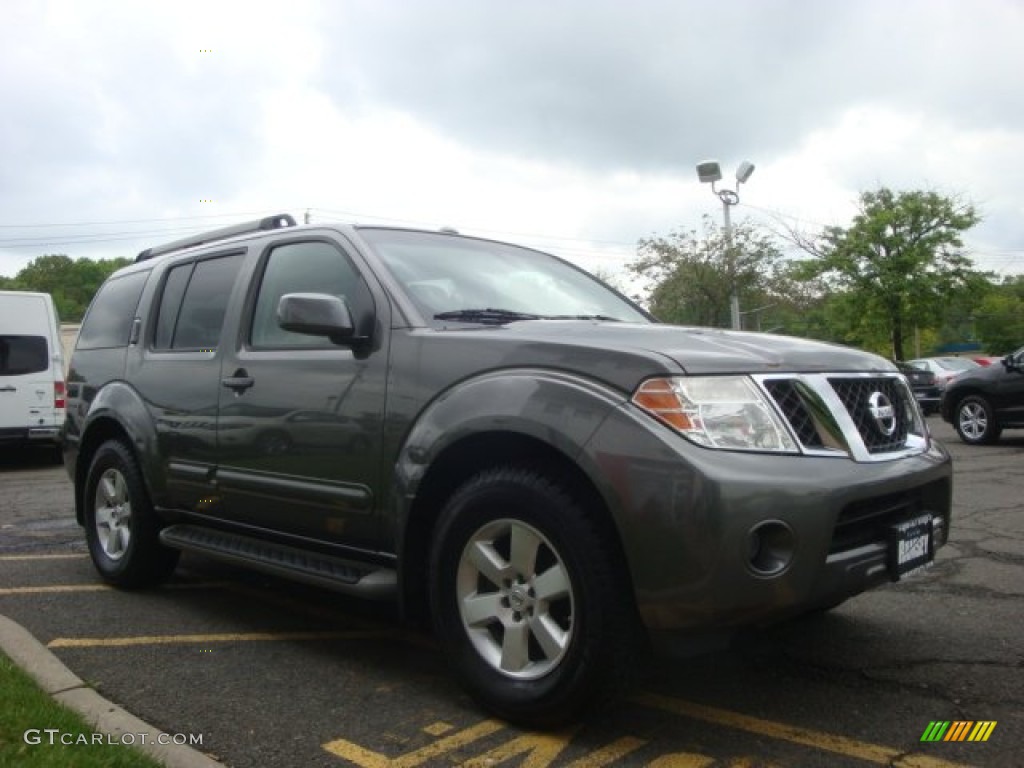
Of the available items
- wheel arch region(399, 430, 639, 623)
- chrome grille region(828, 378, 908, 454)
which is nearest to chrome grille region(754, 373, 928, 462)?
chrome grille region(828, 378, 908, 454)

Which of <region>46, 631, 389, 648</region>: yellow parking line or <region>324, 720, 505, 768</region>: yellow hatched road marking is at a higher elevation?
<region>46, 631, 389, 648</region>: yellow parking line

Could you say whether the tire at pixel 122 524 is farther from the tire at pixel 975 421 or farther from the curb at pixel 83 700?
the tire at pixel 975 421

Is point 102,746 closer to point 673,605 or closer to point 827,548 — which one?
point 673,605

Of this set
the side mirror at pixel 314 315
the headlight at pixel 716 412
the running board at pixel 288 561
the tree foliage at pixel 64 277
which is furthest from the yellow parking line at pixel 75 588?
the tree foliage at pixel 64 277

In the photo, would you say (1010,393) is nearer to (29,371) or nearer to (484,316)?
(484,316)

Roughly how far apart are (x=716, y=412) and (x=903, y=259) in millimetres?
29829

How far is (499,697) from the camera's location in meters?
3.02

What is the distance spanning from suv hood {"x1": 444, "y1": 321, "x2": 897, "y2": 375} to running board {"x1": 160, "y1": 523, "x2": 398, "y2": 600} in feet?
3.38

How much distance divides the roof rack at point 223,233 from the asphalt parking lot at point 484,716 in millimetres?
1981

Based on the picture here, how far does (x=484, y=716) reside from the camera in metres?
3.16

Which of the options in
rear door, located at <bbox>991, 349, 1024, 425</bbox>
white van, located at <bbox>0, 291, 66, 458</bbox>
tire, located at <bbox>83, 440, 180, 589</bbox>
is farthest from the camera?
white van, located at <bbox>0, 291, 66, 458</bbox>

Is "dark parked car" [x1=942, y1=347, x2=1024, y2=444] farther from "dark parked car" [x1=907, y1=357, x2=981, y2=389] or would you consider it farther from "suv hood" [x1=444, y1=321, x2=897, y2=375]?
"suv hood" [x1=444, y1=321, x2=897, y2=375]

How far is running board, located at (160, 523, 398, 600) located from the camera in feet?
11.2

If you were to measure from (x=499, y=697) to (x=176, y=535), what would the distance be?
2291 millimetres
